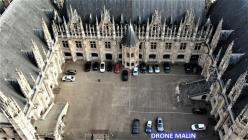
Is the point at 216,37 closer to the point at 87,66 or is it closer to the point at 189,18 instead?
the point at 189,18

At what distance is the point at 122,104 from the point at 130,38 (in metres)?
17.2

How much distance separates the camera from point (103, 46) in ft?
244

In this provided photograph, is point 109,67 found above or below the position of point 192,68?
above

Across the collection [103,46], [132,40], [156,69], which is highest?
[132,40]

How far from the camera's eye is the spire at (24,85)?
50906 millimetres

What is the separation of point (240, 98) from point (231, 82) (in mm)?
4526

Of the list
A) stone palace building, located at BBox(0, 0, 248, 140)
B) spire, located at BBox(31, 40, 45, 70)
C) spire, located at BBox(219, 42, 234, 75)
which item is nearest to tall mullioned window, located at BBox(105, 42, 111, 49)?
stone palace building, located at BBox(0, 0, 248, 140)

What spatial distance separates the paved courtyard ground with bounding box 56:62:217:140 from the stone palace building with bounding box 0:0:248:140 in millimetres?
3709

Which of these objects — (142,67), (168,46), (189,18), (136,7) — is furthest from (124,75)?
(189,18)

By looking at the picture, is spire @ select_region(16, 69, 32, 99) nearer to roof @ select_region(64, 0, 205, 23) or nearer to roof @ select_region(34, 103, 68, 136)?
roof @ select_region(34, 103, 68, 136)

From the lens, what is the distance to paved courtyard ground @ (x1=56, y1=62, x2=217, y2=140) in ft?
210

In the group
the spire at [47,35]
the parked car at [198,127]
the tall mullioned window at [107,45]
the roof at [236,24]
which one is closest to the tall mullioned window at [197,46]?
the roof at [236,24]

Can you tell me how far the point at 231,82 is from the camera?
57250mm

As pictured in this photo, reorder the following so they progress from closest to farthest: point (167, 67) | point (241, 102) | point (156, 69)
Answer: point (241, 102)
point (156, 69)
point (167, 67)
